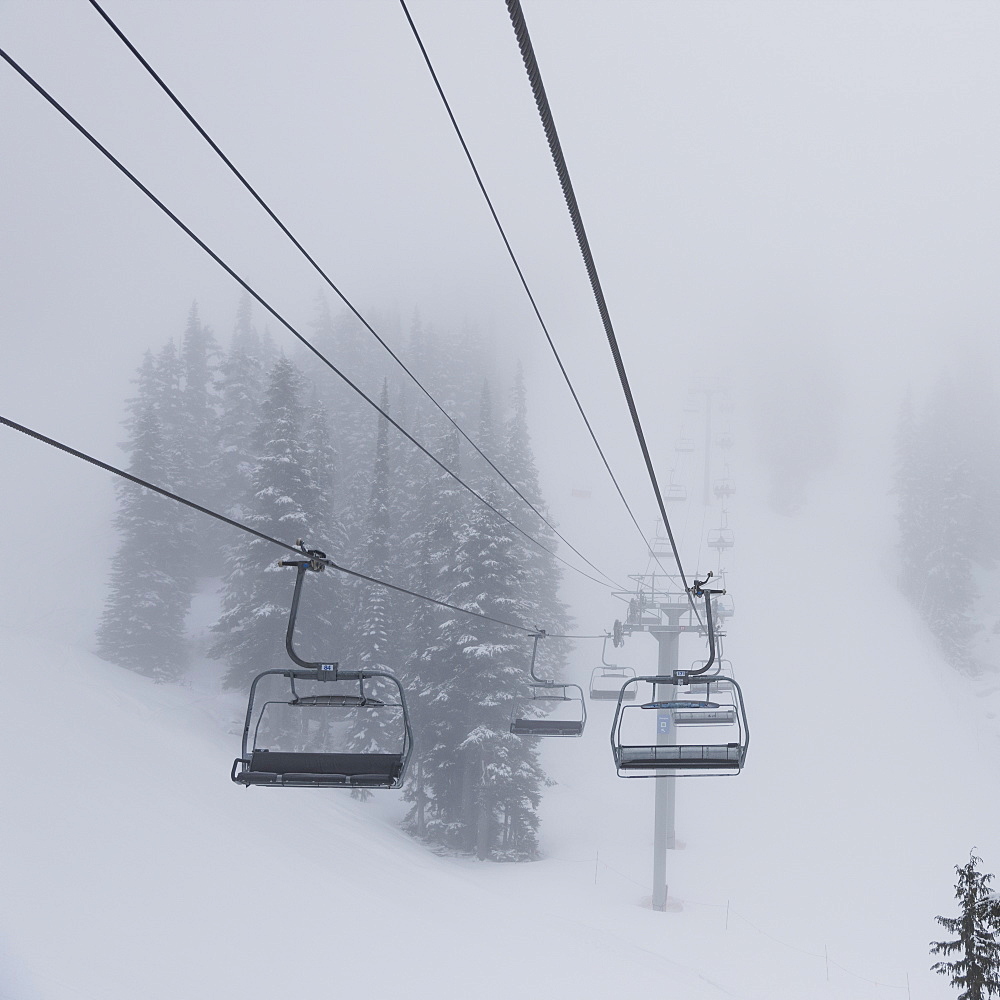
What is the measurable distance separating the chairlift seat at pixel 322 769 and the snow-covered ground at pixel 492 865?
503cm

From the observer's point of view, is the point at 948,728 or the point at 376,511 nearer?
the point at 376,511

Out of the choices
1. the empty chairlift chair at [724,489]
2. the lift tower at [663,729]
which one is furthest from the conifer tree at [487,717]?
the empty chairlift chair at [724,489]

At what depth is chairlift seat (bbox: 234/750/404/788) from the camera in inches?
293

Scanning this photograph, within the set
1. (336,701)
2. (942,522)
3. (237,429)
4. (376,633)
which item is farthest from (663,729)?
(237,429)

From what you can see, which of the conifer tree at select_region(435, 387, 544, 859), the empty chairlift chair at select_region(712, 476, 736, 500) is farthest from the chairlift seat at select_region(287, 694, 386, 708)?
the empty chairlift chair at select_region(712, 476, 736, 500)

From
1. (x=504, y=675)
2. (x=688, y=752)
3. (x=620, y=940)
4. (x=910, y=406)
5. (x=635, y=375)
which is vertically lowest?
(x=620, y=940)

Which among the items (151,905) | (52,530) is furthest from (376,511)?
(52,530)

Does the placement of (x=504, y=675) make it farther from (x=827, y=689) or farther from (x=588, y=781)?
(x=827, y=689)

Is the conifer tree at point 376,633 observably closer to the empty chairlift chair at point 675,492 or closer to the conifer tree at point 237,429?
the conifer tree at point 237,429

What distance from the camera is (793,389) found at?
88250 mm

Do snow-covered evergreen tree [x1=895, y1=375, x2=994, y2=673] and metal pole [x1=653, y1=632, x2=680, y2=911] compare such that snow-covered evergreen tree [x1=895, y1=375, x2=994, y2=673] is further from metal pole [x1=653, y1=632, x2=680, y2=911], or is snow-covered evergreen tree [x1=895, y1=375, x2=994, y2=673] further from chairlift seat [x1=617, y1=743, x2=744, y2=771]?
chairlift seat [x1=617, y1=743, x2=744, y2=771]

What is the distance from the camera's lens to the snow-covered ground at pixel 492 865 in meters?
13.4

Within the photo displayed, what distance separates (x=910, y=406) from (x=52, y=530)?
6614 centimetres

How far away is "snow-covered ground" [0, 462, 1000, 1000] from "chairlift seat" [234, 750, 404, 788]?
5.03 m
